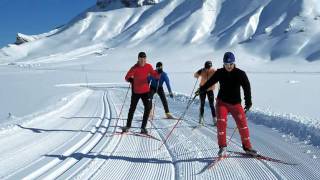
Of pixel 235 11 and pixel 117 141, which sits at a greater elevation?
pixel 235 11

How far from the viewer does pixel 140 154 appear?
357 inches

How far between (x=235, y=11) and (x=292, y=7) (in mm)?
25749

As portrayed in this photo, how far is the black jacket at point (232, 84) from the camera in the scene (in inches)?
321

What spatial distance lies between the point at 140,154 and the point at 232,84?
2.11 meters

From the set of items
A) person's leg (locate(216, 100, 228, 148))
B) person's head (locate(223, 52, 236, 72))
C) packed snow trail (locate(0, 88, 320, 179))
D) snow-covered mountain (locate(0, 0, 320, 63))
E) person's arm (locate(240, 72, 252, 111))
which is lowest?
packed snow trail (locate(0, 88, 320, 179))

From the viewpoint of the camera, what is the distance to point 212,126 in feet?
42.6

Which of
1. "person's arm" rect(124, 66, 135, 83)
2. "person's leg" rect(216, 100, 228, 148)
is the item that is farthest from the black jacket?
"person's arm" rect(124, 66, 135, 83)

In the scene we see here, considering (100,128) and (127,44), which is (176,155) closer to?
(100,128)

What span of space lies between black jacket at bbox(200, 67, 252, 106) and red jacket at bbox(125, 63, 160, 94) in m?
3.16

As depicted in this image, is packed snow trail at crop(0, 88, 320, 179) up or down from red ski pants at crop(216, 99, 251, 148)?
down

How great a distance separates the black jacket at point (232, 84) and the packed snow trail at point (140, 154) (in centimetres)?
100

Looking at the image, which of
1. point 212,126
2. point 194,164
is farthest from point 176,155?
point 212,126

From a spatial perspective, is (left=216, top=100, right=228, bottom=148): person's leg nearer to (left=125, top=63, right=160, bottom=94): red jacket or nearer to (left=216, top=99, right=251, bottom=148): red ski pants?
(left=216, top=99, right=251, bottom=148): red ski pants

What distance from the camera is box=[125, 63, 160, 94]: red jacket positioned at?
11297 millimetres
